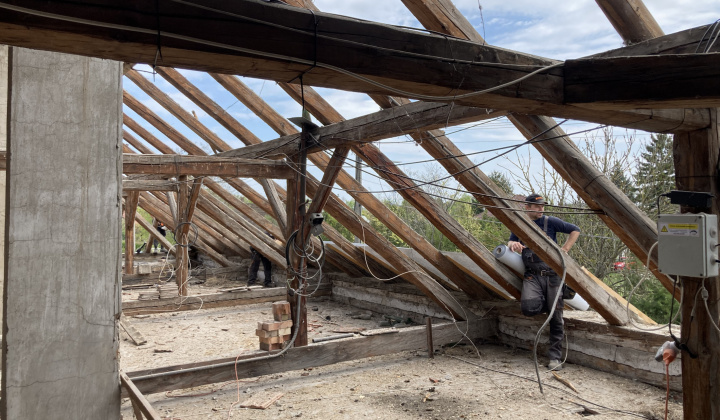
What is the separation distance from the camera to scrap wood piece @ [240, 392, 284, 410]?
4.11 meters

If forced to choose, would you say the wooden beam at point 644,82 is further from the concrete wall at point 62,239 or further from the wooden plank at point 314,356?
the wooden plank at point 314,356

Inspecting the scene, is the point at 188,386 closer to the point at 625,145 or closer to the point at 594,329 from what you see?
the point at 594,329

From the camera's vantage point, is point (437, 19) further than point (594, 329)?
No

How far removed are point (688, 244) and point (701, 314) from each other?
38 centimetres

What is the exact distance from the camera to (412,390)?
4.47 meters

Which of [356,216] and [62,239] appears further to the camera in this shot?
[356,216]

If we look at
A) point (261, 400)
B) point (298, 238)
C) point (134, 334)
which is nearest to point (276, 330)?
point (261, 400)

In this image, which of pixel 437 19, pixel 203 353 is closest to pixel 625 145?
pixel 437 19

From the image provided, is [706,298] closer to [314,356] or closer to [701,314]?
[701,314]

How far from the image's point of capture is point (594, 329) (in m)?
4.91

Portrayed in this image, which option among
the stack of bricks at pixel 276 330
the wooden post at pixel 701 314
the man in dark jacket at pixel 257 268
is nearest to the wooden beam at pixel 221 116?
the stack of bricks at pixel 276 330

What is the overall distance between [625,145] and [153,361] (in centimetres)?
637

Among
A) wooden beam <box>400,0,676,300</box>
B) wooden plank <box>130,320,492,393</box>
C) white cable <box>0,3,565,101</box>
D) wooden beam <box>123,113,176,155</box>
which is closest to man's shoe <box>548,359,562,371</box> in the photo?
wooden plank <box>130,320,492,393</box>

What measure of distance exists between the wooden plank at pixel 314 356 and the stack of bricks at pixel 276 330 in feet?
0.57
